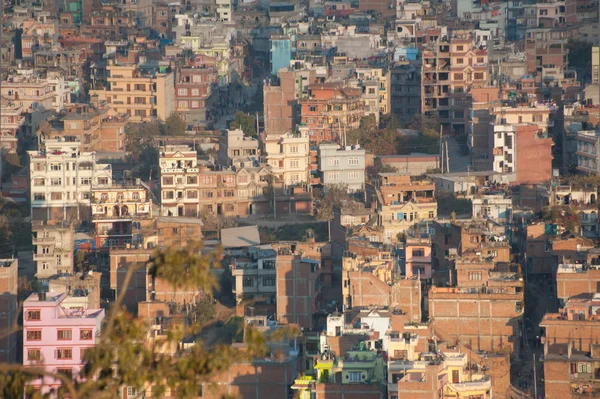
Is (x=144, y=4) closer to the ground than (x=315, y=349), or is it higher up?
higher up

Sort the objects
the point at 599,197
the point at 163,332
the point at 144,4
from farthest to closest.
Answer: the point at 144,4, the point at 599,197, the point at 163,332

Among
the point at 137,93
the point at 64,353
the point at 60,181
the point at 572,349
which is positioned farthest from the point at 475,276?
the point at 137,93

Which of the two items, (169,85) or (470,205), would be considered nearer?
(470,205)

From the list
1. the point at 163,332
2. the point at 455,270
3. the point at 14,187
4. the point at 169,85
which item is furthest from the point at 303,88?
the point at 163,332

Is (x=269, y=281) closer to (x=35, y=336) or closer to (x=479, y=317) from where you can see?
(x=479, y=317)

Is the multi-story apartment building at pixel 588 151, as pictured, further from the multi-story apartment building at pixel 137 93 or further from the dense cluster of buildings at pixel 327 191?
the multi-story apartment building at pixel 137 93

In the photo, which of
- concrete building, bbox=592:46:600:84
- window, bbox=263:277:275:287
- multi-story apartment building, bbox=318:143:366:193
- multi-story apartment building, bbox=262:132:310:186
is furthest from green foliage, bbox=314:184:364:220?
concrete building, bbox=592:46:600:84

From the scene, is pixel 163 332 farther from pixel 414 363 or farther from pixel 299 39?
pixel 299 39

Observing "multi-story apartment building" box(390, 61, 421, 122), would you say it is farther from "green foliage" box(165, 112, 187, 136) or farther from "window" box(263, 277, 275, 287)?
"window" box(263, 277, 275, 287)
